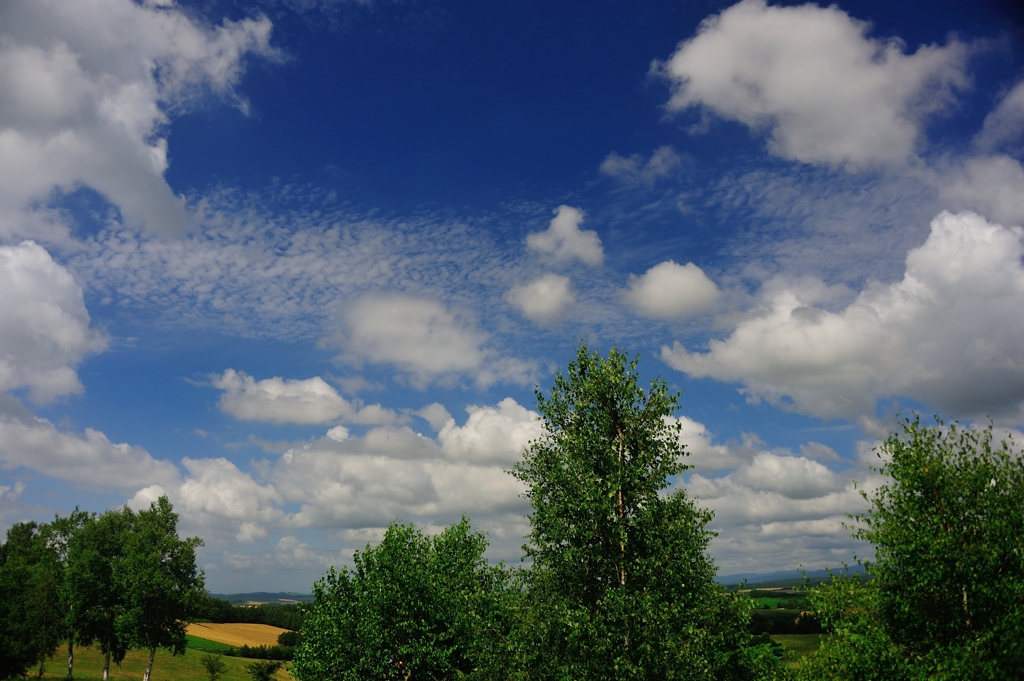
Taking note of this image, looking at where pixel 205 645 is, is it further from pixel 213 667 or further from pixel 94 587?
pixel 94 587

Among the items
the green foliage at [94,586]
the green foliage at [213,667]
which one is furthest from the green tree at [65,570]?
the green foliage at [213,667]

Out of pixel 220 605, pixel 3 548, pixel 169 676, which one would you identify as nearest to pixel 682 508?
pixel 169 676

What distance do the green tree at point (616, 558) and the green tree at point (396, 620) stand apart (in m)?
7.26

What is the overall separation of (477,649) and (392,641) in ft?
23.1

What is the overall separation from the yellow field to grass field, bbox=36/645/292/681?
18806 millimetres

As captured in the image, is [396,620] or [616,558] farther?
[396,620]

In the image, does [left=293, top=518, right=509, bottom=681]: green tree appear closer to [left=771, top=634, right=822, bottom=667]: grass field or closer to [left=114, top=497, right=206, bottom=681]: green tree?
[left=114, top=497, right=206, bottom=681]: green tree

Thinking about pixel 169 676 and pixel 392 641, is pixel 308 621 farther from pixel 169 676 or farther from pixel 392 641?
pixel 169 676

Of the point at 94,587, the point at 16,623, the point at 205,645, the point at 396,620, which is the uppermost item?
the point at 396,620

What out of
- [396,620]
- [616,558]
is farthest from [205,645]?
[616,558]

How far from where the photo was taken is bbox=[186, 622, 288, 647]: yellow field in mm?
130125

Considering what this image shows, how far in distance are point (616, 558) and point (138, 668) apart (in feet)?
330

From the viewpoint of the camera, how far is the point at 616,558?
28.3 metres

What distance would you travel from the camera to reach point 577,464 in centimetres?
2917
